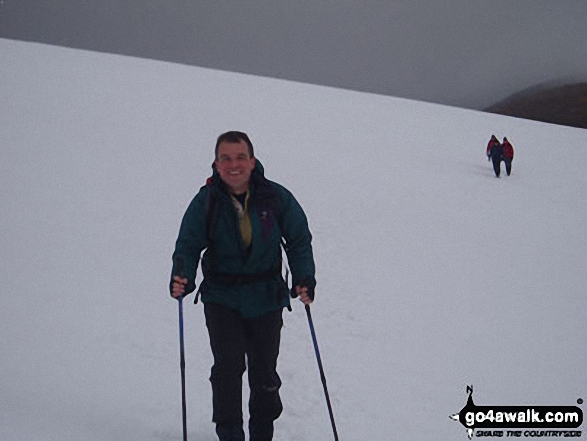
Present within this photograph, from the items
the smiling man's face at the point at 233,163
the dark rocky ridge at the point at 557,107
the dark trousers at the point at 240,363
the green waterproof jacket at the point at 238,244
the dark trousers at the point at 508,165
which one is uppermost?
the dark rocky ridge at the point at 557,107

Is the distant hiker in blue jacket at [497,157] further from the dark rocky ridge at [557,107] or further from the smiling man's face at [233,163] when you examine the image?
the dark rocky ridge at [557,107]

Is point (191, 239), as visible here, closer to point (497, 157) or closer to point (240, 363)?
point (240, 363)

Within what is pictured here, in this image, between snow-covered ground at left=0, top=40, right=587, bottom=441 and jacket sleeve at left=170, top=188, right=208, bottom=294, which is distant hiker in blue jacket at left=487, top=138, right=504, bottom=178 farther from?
jacket sleeve at left=170, top=188, right=208, bottom=294

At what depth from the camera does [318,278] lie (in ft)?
20.5

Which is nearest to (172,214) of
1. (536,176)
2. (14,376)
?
(14,376)

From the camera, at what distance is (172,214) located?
7.79 metres

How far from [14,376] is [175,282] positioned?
6.16ft

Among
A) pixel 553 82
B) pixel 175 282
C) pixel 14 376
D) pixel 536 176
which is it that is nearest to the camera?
pixel 175 282

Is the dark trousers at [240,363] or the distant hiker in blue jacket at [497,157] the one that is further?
the distant hiker in blue jacket at [497,157]

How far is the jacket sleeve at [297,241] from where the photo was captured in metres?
2.57

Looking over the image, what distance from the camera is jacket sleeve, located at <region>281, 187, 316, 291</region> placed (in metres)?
2.57

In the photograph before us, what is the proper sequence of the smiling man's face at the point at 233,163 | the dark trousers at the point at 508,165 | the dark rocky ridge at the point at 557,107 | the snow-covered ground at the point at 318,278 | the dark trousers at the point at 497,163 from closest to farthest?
the smiling man's face at the point at 233,163 < the snow-covered ground at the point at 318,278 < the dark trousers at the point at 497,163 < the dark trousers at the point at 508,165 < the dark rocky ridge at the point at 557,107

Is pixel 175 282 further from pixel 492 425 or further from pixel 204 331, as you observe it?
pixel 492 425

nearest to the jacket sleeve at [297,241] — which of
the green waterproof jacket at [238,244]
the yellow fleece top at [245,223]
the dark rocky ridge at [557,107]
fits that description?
the green waterproof jacket at [238,244]
